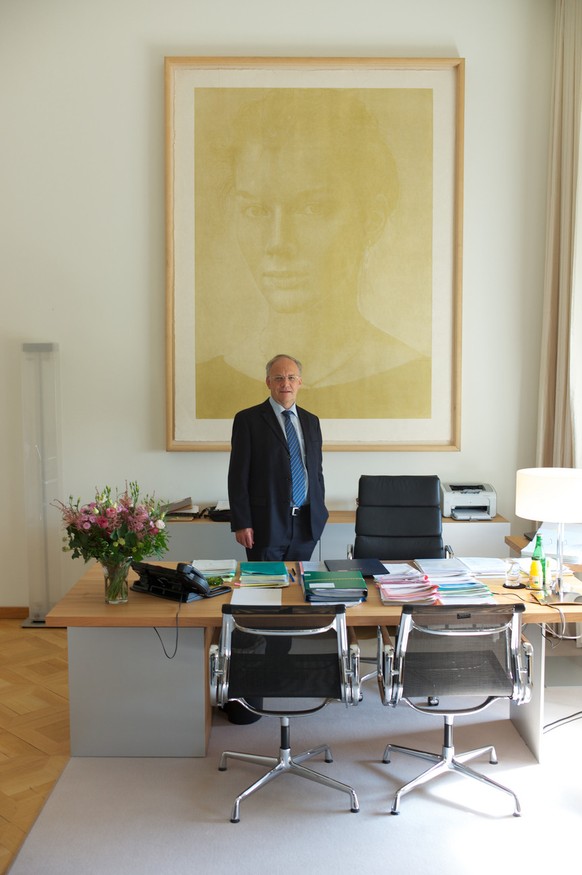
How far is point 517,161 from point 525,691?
372 cm

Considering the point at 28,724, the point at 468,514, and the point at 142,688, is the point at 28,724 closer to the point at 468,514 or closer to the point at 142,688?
the point at 142,688

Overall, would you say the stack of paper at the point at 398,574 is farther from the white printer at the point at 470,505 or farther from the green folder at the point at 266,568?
the white printer at the point at 470,505

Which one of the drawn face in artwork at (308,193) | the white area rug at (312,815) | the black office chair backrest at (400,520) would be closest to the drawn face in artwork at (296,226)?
the drawn face in artwork at (308,193)

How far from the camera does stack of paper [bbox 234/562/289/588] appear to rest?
365cm

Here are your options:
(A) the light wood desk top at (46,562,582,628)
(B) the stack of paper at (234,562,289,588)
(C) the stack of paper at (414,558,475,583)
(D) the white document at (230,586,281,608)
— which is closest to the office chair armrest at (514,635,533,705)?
(A) the light wood desk top at (46,562,582,628)

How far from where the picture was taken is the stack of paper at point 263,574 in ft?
12.0

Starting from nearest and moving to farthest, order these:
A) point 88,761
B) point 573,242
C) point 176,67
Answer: point 88,761, point 573,242, point 176,67

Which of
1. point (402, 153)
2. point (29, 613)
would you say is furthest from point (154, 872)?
point (402, 153)

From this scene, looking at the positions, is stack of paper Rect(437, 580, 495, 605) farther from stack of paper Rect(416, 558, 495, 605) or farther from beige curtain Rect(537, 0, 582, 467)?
beige curtain Rect(537, 0, 582, 467)

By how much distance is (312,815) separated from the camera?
3.14 metres

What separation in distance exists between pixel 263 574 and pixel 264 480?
0.70 m

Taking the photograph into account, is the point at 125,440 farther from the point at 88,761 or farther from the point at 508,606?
the point at 508,606

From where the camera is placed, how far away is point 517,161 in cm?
543

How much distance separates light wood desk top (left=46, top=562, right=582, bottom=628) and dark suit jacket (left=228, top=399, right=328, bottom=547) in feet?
2.58
